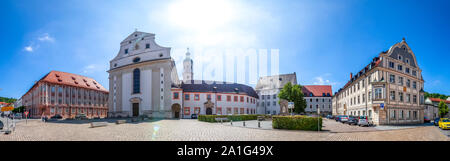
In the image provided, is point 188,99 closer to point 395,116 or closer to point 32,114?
point 395,116

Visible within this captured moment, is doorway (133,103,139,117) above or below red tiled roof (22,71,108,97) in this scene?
below

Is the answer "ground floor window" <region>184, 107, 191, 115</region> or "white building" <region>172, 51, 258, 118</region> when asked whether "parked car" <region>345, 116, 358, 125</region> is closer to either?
"white building" <region>172, 51, 258, 118</region>

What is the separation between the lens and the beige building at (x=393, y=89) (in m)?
28.7

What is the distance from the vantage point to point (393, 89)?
2958cm

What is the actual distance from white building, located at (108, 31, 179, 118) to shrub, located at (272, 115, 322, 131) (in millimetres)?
28207

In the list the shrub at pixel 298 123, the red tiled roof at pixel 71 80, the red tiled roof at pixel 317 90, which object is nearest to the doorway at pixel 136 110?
the red tiled roof at pixel 71 80

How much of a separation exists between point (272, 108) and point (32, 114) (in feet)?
226

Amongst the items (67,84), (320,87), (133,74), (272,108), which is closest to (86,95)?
(67,84)

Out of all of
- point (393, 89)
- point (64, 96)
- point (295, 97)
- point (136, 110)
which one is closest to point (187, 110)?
point (136, 110)

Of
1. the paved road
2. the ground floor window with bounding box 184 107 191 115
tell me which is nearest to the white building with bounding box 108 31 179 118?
the ground floor window with bounding box 184 107 191 115

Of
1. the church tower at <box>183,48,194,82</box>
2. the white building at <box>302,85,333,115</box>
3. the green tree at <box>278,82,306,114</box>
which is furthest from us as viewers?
the white building at <box>302,85,333,115</box>

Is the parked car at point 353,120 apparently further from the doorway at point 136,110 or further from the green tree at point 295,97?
the doorway at point 136,110

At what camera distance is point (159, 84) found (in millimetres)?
43312

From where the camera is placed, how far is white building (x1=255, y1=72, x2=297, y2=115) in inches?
2830
